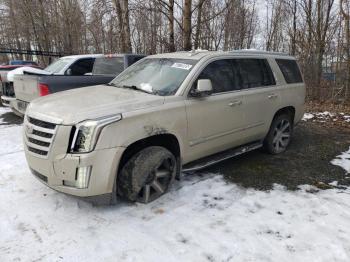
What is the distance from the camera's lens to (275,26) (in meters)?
19.4

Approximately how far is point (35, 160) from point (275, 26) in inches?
749

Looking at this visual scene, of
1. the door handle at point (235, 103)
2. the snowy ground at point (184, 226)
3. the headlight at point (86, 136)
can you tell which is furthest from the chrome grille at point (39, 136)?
the door handle at point (235, 103)

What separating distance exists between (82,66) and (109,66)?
1.34 m

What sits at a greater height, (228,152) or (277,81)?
(277,81)

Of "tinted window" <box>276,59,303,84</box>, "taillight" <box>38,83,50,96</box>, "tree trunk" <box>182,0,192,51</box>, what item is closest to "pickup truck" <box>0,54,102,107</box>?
"taillight" <box>38,83,50,96</box>

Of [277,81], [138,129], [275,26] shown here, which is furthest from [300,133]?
[275,26]

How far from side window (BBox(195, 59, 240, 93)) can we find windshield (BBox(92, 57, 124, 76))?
3.94 metres

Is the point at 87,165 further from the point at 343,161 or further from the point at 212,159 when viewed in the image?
the point at 343,161

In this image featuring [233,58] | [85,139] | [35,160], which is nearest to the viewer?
[85,139]

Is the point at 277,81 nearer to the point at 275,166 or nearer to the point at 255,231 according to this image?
the point at 275,166

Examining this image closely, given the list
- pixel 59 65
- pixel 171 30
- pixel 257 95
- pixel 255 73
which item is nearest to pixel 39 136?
pixel 257 95

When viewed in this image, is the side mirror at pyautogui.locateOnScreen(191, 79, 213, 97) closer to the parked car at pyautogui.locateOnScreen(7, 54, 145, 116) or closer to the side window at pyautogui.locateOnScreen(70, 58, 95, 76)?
the parked car at pyautogui.locateOnScreen(7, 54, 145, 116)

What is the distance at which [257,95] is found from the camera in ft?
16.3

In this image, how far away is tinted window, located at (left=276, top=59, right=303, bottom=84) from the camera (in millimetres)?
5617
